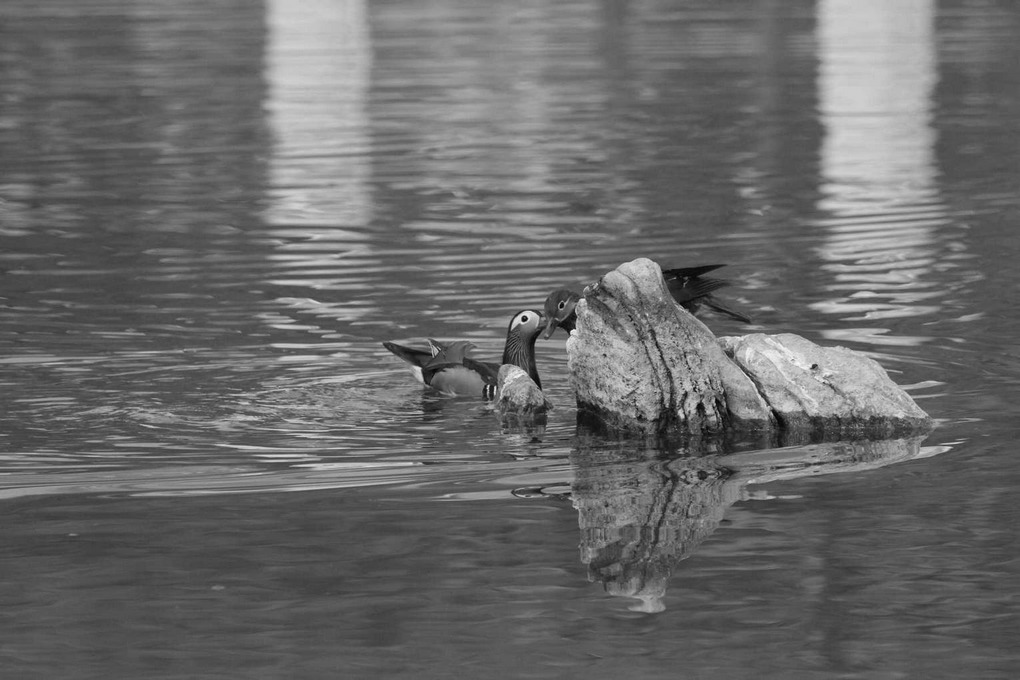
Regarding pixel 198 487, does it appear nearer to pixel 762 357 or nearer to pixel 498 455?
pixel 498 455

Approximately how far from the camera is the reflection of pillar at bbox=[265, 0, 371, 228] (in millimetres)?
19859

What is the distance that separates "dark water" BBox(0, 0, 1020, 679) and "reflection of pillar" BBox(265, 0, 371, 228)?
0.13 meters

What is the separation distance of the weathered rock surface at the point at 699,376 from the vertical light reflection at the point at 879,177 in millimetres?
2408

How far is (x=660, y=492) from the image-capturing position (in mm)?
8719

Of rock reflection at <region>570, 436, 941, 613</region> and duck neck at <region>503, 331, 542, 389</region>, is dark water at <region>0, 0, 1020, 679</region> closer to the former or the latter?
rock reflection at <region>570, 436, 941, 613</region>

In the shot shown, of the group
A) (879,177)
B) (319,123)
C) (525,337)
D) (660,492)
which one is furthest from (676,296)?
(319,123)

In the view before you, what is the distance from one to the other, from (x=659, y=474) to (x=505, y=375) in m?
1.77

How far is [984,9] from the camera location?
55094mm

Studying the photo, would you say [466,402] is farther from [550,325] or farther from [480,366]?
[550,325]

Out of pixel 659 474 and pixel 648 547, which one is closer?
pixel 648 547

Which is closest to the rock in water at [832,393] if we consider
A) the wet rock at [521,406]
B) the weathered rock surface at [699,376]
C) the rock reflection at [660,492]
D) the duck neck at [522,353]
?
the weathered rock surface at [699,376]

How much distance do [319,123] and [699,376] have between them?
747 inches

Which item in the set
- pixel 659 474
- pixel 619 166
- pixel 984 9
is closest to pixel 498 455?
pixel 659 474

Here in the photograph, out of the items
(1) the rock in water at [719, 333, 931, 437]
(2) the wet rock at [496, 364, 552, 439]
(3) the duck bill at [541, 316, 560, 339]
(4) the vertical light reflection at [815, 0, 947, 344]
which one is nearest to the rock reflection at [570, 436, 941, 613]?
(1) the rock in water at [719, 333, 931, 437]
